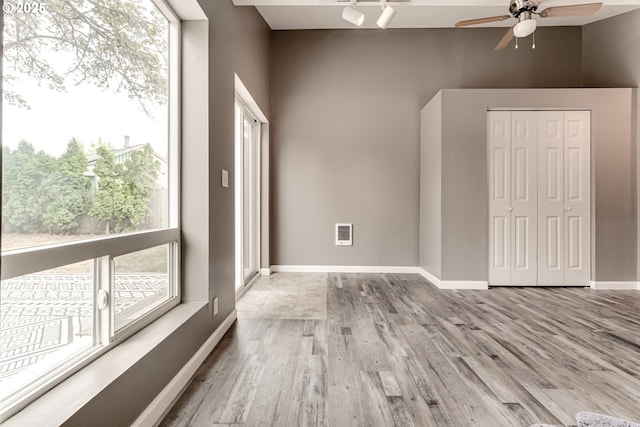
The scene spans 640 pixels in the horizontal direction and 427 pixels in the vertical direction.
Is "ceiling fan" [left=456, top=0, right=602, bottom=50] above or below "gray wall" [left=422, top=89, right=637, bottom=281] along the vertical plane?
above

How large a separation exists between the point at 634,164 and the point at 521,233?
1.52 m

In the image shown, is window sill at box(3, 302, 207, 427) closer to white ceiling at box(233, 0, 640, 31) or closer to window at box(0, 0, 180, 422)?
window at box(0, 0, 180, 422)

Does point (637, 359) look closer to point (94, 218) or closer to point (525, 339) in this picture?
point (525, 339)

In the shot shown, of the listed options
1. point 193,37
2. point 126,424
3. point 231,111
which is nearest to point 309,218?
point 231,111

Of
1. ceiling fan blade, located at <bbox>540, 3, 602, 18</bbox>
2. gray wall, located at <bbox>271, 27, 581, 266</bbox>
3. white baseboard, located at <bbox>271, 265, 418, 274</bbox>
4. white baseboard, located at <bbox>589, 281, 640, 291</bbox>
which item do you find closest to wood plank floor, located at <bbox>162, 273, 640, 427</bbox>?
white baseboard, located at <bbox>589, 281, 640, 291</bbox>

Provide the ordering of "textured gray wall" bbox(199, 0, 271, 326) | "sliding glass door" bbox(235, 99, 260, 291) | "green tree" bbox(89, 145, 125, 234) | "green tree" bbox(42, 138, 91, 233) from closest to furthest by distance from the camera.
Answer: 1. "green tree" bbox(42, 138, 91, 233)
2. "green tree" bbox(89, 145, 125, 234)
3. "textured gray wall" bbox(199, 0, 271, 326)
4. "sliding glass door" bbox(235, 99, 260, 291)

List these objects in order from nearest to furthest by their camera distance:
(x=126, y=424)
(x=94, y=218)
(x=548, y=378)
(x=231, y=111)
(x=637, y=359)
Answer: (x=126, y=424) → (x=94, y=218) → (x=548, y=378) → (x=637, y=359) → (x=231, y=111)

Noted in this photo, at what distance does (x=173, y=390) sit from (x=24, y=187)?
1.15m

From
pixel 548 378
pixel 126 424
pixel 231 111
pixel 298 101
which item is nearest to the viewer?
pixel 126 424

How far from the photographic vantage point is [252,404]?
169 centimetres

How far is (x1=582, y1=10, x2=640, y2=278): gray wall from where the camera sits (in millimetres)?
4207

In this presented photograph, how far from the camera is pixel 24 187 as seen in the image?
3.62ft

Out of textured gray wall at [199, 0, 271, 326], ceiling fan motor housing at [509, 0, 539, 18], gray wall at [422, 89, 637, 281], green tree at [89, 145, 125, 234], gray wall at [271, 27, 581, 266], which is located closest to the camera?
green tree at [89, 145, 125, 234]

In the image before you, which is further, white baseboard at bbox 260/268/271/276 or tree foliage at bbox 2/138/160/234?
white baseboard at bbox 260/268/271/276
